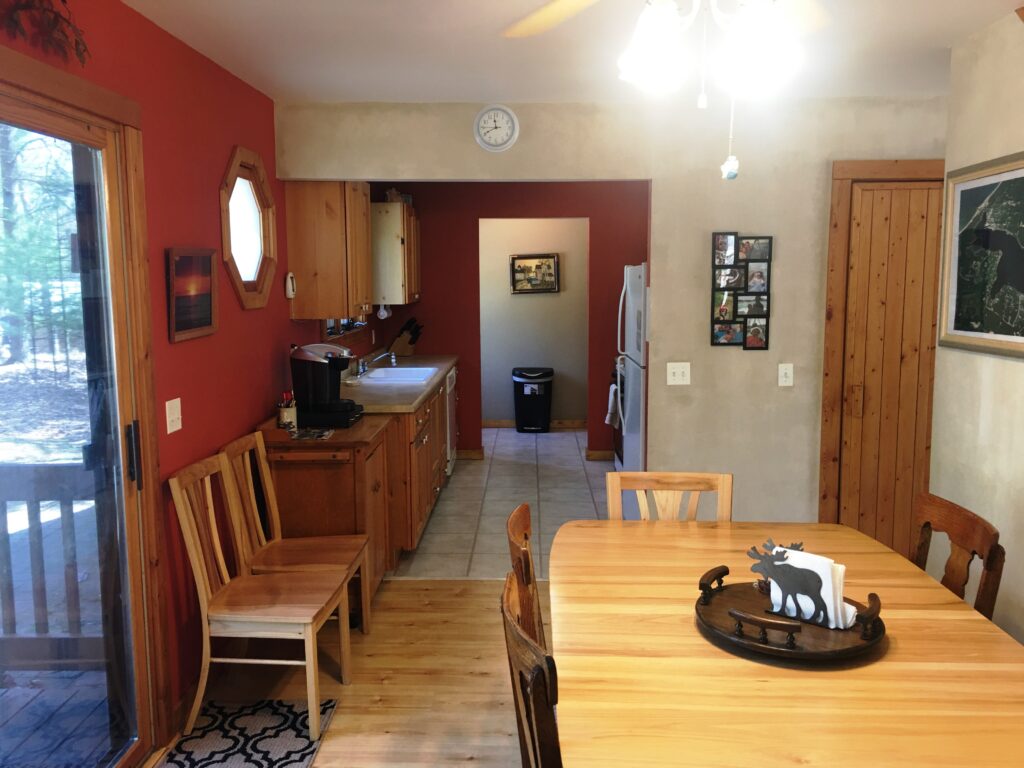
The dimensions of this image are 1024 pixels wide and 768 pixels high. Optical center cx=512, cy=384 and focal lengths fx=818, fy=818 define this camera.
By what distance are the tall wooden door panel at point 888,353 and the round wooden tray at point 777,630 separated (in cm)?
234

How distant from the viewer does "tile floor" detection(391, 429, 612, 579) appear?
4480mm

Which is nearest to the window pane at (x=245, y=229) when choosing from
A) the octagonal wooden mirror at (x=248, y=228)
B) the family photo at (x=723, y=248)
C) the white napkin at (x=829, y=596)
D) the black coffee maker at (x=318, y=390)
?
the octagonal wooden mirror at (x=248, y=228)

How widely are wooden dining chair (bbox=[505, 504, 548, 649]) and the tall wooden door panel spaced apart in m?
2.55

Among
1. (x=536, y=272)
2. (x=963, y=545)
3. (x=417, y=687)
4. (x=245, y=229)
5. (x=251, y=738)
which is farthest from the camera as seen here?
(x=536, y=272)

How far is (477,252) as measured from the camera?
6.81 metres

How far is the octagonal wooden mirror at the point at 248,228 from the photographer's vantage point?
133 inches

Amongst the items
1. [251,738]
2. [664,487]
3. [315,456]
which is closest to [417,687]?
[251,738]

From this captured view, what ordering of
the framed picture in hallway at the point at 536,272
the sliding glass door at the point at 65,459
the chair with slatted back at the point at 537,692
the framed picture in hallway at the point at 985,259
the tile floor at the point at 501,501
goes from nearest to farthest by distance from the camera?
the chair with slatted back at the point at 537,692 < the sliding glass door at the point at 65,459 < the framed picture in hallway at the point at 985,259 < the tile floor at the point at 501,501 < the framed picture in hallway at the point at 536,272

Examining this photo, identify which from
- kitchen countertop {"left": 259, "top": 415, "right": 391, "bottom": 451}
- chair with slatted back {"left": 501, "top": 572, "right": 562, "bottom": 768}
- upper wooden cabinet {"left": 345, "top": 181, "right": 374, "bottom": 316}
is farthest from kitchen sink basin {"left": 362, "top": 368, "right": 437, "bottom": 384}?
chair with slatted back {"left": 501, "top": 572, "right": 562, "bottom": 768}

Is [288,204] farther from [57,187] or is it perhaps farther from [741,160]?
[741,160]

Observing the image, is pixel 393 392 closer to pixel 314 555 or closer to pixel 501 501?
pixel 501 501

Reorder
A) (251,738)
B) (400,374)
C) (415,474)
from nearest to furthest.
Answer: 1. (251,738)
2. (415,474)
3. (400,374)

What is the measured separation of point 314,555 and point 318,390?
0.87 meters

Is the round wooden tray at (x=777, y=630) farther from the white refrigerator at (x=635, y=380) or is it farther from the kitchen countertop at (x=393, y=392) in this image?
the kitchen countertop at (x=393, y=392)
